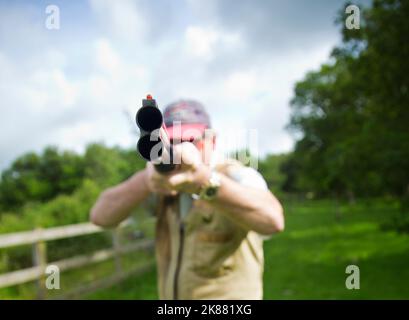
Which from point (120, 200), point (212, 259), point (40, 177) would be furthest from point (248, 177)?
point (40, 177)

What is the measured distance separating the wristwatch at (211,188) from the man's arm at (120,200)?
381mm

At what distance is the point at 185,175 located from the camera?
1.45m

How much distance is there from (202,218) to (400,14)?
514cm

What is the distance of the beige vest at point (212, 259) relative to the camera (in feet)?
5.97

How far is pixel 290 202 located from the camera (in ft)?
147

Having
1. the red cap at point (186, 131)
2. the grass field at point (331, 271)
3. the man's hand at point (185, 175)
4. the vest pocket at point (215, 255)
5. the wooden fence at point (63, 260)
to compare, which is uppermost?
the red cap at point (186, 131)

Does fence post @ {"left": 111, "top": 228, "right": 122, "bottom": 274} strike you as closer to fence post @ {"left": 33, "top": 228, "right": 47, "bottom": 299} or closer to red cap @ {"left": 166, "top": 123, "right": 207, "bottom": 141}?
fence post @ {"left": 33, "top": 228, "right": 47, "bottom": 299}

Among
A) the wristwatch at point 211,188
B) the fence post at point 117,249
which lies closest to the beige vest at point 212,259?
the wristwatch at point 211,188

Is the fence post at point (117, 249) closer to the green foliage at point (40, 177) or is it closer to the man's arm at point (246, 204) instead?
the man's arm at point (246, 204)

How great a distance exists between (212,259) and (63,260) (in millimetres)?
5758

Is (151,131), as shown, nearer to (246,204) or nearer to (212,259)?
(246,204)
